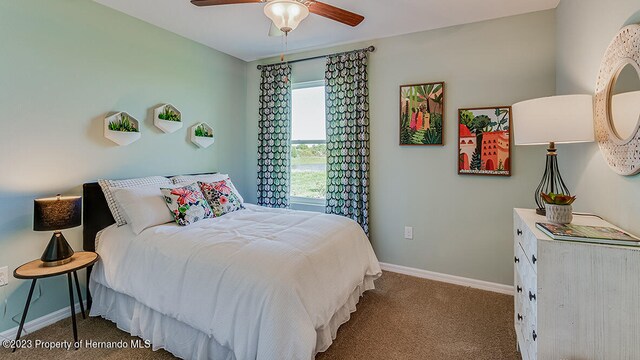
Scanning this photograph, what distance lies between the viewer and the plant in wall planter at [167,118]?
292 centimetres

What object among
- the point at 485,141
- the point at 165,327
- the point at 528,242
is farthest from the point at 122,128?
the point at 485,141

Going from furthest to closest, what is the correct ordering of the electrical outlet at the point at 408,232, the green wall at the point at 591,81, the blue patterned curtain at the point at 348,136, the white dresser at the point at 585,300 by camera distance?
the blue patterned curtain at the point at 348,136
the electrical outlet at the point at 408,232
the green wall at the point at 591,81
the white dresser at the point at 585,300

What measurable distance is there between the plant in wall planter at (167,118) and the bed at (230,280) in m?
0.84

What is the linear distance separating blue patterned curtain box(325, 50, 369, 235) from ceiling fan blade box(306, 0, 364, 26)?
126cm

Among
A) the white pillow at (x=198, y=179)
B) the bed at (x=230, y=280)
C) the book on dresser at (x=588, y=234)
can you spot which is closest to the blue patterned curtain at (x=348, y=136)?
the bed at (x=230, y=280)

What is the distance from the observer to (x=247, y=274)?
5.16 ft

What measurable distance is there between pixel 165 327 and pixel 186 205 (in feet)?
3.09

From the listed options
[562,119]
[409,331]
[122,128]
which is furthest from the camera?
[122,128]

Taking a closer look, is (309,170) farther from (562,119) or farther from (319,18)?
(562,119)

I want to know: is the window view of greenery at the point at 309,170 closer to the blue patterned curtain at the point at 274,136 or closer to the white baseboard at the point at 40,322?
the blue patterned curtain at the point at 274,136

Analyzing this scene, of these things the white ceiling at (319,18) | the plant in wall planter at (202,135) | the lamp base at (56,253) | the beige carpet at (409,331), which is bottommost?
the beige carpet at (409,331)

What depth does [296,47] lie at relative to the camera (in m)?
3.49

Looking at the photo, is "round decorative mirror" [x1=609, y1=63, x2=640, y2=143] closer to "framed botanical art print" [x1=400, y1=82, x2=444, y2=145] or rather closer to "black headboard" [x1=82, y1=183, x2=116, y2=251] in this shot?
"framed botanical art print" [x1=400, y1=82, x2=444, y2=145]

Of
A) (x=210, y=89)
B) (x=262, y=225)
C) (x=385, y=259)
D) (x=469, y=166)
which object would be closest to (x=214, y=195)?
(x=262, y=225)
